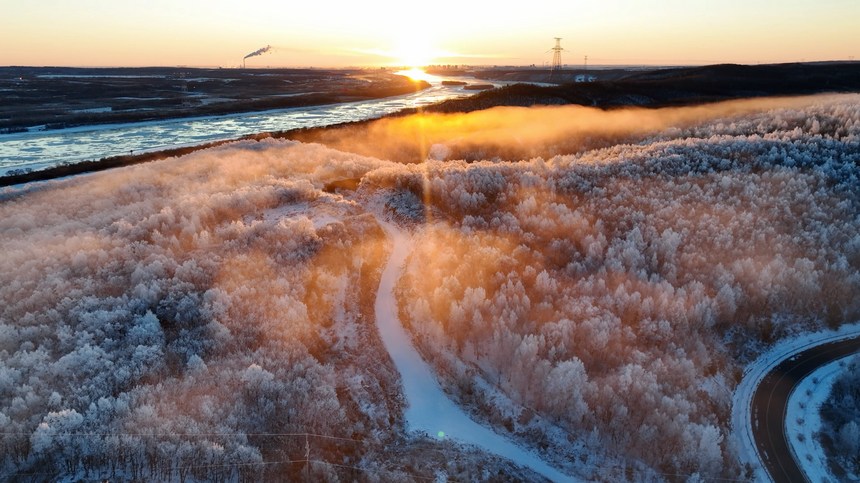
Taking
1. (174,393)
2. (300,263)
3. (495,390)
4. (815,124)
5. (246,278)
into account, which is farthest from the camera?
(815,124)

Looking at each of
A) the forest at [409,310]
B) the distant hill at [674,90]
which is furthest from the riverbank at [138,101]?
the forest at [409,310]

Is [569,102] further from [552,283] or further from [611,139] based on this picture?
[552,283]

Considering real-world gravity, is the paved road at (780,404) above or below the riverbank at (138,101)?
below

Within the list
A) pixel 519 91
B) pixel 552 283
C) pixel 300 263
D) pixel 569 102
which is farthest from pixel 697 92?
pixel 300 263

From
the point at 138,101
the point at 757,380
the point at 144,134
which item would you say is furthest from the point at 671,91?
the point at 138,101

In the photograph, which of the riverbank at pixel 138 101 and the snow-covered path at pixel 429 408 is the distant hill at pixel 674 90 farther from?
the snow-covered path at pixel 429 408

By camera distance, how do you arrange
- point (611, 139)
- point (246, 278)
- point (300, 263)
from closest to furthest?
point (246, 278) < point (300, 263) < point (611, 139)

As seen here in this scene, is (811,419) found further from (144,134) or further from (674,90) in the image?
(674,90)
